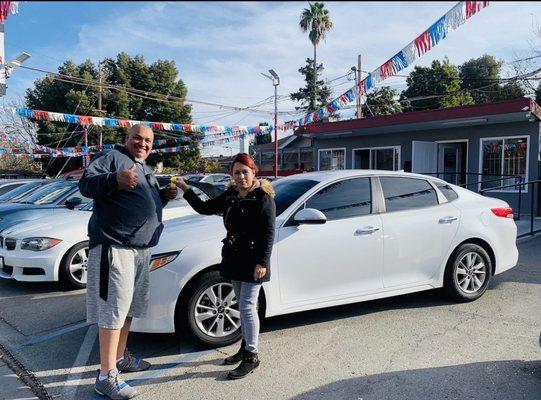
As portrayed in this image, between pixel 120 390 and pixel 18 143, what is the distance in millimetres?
36052

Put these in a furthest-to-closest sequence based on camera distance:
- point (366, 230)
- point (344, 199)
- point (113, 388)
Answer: point (344, 199)
point (366, 230)
point (113, 388)

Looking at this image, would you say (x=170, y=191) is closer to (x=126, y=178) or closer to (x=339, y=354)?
(x=126, y=178)

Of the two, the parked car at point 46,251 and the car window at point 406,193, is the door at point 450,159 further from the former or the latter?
the parked car at point 46,251

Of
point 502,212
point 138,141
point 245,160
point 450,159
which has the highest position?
point 450,159

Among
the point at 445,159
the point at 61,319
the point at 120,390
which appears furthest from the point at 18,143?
the point at 120,390

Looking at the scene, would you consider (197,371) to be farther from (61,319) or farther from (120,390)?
(61,319)

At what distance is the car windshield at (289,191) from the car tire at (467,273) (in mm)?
1836

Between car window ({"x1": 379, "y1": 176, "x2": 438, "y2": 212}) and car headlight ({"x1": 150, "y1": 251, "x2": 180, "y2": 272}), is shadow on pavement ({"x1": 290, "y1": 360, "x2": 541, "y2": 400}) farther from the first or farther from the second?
car window ({"x1": 379, "y1": 176, "x2": 438, "y2": 212})


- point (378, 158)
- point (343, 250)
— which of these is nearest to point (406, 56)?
point (343, 250)

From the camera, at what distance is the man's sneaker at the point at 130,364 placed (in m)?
3.55

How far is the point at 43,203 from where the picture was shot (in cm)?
779

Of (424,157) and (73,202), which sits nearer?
(73,202)

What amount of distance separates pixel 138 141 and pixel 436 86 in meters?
34.2

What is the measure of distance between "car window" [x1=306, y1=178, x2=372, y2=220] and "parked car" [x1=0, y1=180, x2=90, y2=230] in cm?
388
